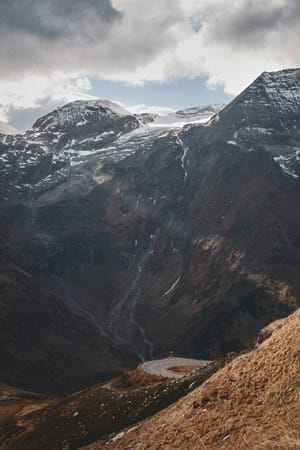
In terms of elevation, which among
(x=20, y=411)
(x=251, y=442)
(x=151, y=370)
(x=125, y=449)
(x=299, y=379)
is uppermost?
(x=299, y=379)

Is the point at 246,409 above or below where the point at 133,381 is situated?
above

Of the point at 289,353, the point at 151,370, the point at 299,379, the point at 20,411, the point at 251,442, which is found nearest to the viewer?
the point at 251,442

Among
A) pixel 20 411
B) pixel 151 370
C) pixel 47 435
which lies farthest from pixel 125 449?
pixel 20 411

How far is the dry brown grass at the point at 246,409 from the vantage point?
88.0 feet

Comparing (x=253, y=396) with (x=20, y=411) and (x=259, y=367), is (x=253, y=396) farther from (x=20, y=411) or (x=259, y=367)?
(x=20, y=411)

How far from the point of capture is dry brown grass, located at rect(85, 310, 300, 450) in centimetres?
2681

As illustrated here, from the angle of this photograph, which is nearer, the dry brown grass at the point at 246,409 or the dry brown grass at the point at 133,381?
the dry brown grass at the point at 246,409

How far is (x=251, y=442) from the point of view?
26.4m

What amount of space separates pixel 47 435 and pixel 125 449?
3377 cm

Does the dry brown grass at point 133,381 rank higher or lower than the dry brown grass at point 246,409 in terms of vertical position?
lower

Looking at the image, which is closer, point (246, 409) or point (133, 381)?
point (246, 409)

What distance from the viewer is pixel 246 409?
2931 cm

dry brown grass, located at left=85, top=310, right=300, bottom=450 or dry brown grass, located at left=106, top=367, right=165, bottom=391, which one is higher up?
Result: dry brown grass, located at left=85, top=310, right=300, bottom=450

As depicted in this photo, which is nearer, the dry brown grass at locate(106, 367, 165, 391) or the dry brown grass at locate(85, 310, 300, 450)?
the dry brown grass at locate(85, 310, 300, 450)
